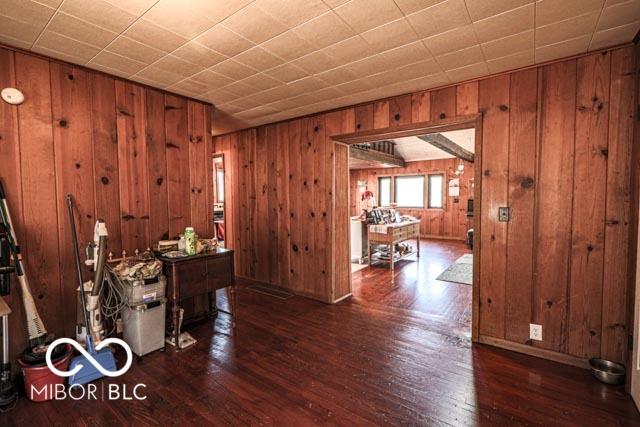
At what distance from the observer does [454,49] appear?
7.15 feet

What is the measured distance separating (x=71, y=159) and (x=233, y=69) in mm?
1490

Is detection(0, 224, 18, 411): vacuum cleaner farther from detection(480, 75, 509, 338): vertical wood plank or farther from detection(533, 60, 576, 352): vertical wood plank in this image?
detection(533, 60, 576, 352): vertical wood plank

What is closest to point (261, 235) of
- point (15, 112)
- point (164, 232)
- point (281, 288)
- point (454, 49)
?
point (281, 288)

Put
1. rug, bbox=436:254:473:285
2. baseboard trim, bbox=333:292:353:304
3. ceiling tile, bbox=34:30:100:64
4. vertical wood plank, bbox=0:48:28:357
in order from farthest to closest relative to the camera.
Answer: rug, bbox=436:254:473:285 < baseboard trim, bbox=333:292:353:304 < vertical wood plank, bbox=0:48:28:357 < ceiling tile, bbox=34:30:100:64

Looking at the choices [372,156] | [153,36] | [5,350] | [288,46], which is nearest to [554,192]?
[288,46]

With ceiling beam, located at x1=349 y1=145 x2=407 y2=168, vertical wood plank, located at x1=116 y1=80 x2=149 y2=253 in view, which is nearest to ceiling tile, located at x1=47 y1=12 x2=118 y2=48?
vertical wood plank, located at x1=116 y1=80 x2=149 y2=253

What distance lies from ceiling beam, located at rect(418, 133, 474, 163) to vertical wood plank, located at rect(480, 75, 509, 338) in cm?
248

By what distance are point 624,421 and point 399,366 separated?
4.26 feet

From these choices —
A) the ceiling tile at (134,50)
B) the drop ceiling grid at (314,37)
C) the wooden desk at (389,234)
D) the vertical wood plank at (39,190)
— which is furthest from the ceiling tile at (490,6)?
the wooden desk at (389,234)

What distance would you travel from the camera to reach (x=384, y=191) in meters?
10.6

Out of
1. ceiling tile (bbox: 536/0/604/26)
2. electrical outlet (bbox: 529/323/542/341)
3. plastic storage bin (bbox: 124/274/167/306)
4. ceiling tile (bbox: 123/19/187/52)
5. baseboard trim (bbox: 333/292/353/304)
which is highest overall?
ceiling tile (bbox: 123/19/187/52)

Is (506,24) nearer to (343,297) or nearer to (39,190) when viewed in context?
(343,297)

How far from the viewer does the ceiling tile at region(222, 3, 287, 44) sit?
5.74ft
